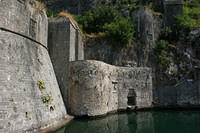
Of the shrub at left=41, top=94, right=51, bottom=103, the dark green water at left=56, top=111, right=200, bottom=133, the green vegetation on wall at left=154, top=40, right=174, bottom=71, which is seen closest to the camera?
the shrub at left=41, top=94, right=51, bottom=103

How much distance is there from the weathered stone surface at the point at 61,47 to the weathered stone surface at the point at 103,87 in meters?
0.56

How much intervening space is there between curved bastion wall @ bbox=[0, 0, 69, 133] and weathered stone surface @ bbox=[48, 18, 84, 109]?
7.55ft

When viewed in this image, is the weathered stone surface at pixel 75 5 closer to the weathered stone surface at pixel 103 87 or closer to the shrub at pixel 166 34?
the shrub at pixel 166 34

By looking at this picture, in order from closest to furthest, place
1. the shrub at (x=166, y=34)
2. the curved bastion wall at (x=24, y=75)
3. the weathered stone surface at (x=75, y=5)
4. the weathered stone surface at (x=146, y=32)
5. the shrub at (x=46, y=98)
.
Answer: the curved bastion wall at (x=24, y=75) → the shrub at (x=46, y=98) → the weathered stone surface at (x=146, y=32) → the shrub at (x=166, y=34) → the weathered stone surface at (x=75, y=5)

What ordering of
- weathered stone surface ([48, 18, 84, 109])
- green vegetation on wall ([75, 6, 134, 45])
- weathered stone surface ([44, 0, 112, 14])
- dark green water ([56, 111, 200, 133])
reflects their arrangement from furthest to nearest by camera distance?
weathered stone surface ([44, 0, 112, 14]), green vegetation on wall ([75, 6, 134, 45]), weathered stone surface ([48, 18, 84, 109]), dark green water ([56, 111, 200, 133])

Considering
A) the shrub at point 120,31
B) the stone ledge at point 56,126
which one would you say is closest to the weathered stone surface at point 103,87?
the stone ledge at point 56,126

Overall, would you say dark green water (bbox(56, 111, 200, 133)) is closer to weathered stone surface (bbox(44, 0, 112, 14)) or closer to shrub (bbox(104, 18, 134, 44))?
shrub (bbox(104, 18, 134, 44))

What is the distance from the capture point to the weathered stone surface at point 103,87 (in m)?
14.1

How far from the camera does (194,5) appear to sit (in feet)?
97.5

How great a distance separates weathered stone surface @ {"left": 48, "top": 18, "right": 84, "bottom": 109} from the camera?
47.6 ft

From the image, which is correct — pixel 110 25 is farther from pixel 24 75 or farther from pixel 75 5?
pixel 24 75

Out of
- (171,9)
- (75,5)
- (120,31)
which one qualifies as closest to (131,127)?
(120,31)

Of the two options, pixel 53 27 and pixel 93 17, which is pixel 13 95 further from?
pixel 93 17

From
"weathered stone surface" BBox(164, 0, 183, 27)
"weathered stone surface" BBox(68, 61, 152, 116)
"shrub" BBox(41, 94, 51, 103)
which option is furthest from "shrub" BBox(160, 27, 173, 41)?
"shrub" BBox(41, 94, 51, 103)
